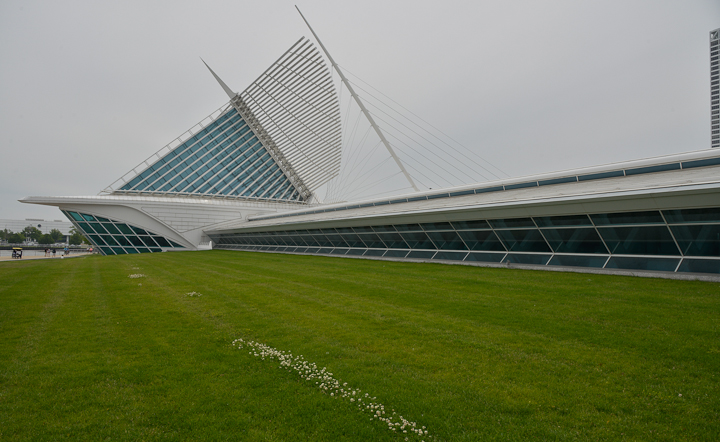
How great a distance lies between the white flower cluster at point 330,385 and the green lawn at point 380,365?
3.9 inches

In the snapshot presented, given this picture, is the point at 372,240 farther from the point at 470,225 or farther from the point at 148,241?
the point at 148,241

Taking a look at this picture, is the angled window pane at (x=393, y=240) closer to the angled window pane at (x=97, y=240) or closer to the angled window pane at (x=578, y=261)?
the angled window pane at (x=578, y=261)

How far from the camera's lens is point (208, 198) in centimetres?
5472

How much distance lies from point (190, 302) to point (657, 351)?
12099 millimetres

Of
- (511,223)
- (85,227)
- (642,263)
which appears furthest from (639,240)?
(85,227)

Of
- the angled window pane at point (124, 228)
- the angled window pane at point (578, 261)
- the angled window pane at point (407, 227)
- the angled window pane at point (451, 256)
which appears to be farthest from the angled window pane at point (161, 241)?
→ the angled window pane at point (578, 261)

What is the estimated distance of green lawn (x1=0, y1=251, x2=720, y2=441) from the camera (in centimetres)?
441

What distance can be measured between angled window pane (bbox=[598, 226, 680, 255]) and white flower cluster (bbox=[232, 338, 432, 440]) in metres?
13.4

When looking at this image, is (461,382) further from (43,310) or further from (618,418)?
(43,310)

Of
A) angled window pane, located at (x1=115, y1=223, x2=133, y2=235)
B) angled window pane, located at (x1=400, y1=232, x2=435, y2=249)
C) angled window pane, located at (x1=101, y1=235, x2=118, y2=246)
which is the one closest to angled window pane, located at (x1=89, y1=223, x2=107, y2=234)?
angled window pane, located at (x1=101, y1=235, x2=118, y2=246)

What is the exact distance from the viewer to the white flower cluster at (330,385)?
14.2ft

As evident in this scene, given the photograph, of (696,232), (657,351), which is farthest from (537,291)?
(696,232)

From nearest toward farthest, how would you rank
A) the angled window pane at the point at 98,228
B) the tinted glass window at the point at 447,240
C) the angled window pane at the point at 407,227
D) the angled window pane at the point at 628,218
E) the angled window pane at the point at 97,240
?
1. the angled window pane at the point at 628,218
2. the tinted glass window at the point at 447,240
3. the angled window pane at the point at 407,227
4. the angled window pane at the point at 98,228
5. the angled window pane at the point at 97,240

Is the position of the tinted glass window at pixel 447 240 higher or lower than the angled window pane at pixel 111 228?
lower
